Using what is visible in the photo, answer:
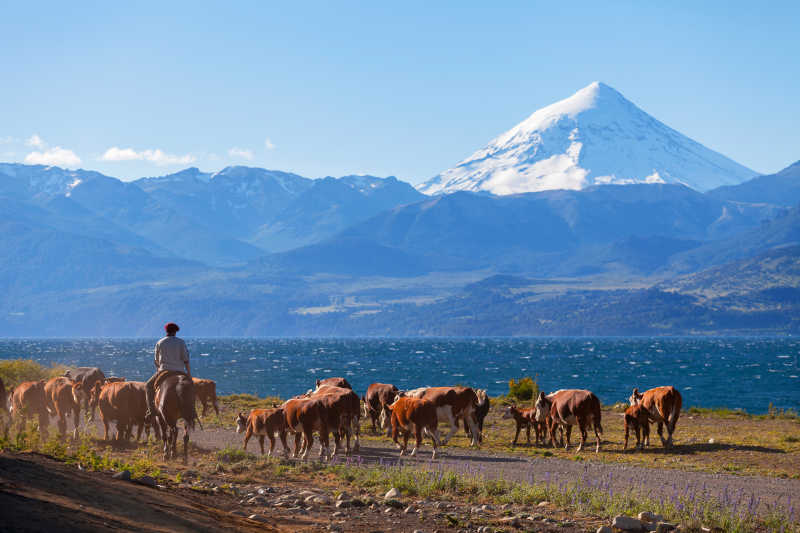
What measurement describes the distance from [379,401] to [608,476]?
13200mm

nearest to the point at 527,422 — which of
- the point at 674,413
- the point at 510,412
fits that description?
the point at 510,412

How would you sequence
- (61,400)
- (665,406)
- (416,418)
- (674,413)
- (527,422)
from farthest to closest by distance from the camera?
(527,422), (61,400), (674,413), (665,406), (416,418)

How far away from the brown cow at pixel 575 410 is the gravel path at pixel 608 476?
87cm

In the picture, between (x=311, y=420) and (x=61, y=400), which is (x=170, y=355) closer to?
(x=311, y=420)

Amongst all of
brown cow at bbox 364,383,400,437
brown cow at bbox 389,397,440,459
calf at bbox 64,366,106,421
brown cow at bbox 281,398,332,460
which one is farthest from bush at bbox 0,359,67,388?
brown cow at bbox 389,397,440,459

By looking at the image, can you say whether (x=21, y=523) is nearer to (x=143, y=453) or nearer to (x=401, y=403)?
(x=143, y=453)

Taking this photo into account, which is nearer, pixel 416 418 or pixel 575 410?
pixel 416 418

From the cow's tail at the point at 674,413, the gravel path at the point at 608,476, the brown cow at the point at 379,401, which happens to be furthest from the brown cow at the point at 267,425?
the cow's tail at the point at 674,413

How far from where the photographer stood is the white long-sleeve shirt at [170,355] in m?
20.1

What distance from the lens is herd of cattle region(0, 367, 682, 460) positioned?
21.6m

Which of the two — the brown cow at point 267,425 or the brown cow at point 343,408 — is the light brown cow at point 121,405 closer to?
the brown cow at point 267,425

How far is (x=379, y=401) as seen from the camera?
Result: 3120 centimetres

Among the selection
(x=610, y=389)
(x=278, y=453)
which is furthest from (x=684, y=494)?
(x=610, y=389)

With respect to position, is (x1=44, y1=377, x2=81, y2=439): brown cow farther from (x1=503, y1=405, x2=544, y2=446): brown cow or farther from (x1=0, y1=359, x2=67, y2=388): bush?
(x1=0, y1=359, x2=67, y2=388): bush
